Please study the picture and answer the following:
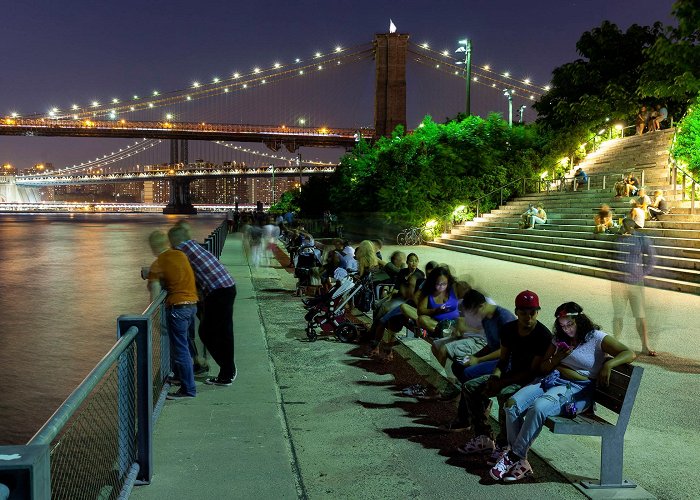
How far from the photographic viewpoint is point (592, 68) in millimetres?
34656

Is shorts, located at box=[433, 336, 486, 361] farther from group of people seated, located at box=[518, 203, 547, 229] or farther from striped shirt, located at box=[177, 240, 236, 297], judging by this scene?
group of people seated, located at box=[518, 203, 547, 229]

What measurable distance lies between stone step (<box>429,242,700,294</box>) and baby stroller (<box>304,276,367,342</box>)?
11.6ft

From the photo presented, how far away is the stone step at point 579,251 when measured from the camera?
1494 cm

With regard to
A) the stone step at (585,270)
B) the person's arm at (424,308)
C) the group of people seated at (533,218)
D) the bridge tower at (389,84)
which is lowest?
the stone step at (585,270)

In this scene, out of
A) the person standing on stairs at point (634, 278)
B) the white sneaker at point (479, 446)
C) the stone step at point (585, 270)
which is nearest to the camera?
the white sneaker at point (479, 446)

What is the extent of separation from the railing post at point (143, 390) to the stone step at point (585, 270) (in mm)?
6749

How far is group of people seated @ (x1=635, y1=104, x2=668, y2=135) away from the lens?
30266 mm

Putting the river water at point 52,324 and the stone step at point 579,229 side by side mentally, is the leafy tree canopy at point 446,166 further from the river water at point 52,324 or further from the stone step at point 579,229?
the river water at point 52,324

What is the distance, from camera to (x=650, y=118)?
3112 cm

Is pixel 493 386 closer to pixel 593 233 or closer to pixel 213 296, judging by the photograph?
pixel 213 296

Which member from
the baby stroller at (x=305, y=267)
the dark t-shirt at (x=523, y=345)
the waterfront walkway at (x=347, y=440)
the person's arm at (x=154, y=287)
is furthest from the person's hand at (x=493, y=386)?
the baby stroller at (x=305, y=267)

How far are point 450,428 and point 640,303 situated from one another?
163 inches

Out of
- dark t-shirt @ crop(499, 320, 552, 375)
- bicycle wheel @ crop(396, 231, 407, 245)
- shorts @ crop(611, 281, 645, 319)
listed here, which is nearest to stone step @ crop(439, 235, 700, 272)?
shorts @ crop(611, 281, 645, 319)

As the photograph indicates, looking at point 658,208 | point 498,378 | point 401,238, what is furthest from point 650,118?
point 498,378
